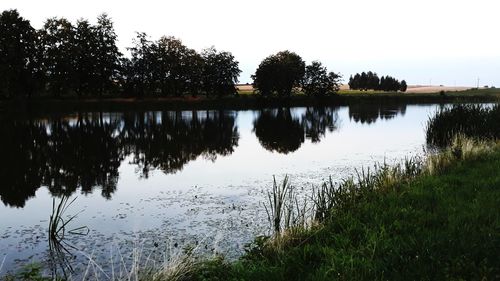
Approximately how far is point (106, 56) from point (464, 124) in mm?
84958

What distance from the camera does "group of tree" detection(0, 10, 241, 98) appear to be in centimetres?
8319

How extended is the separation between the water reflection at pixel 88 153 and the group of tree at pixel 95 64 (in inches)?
1507

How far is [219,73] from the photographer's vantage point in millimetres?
117312

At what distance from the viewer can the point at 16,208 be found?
54.6 feet

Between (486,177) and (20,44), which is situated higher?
(20,44)

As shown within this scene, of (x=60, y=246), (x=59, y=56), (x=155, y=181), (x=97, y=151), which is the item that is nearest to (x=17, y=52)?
(x=59, y=56)

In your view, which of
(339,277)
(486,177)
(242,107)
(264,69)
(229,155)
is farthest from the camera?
(264,69)

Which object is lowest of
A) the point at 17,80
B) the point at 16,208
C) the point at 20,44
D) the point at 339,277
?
the point at 16,208

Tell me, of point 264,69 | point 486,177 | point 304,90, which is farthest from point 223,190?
point 304,90

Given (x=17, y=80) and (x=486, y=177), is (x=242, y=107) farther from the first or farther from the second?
(x=486, y=177)

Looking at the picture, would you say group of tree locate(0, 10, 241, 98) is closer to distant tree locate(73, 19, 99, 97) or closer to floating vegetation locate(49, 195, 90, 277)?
distant tree locate(73, 19, 99, 97)

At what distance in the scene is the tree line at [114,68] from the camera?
83.8 metres

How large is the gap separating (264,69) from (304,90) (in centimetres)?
1572

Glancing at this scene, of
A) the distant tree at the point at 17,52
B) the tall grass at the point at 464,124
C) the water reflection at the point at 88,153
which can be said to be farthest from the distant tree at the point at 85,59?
the tall grass at the point at 464,124
